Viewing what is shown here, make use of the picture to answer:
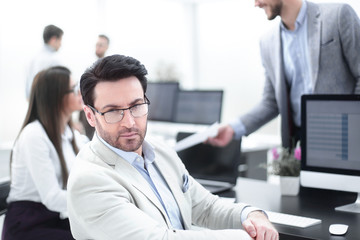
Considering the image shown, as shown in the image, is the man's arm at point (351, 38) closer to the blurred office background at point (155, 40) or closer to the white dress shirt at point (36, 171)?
the white dress shirt at point (36, 171)

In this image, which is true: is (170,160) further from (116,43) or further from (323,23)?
(116,43)

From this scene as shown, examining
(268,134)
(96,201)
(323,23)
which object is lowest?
(268,134)

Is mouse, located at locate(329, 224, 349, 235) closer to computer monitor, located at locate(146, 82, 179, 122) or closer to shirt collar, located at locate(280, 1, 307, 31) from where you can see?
shirt collar, located at locate(280, 1, 307, 31)

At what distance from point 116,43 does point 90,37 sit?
1.32 ft

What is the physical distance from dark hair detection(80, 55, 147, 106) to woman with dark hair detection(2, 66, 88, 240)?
0.92m

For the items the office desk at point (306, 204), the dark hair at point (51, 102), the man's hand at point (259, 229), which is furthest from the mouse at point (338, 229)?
the dark hair at point (51, 102)

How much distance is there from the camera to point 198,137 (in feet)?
8.62

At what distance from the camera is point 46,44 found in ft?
15.5

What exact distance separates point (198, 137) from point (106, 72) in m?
1.12

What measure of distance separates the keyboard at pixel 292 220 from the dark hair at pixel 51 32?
3.34 metres

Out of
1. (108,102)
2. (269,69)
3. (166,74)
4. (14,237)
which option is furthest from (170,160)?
(166,74)

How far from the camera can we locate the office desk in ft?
5.98

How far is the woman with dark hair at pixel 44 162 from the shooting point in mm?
2387

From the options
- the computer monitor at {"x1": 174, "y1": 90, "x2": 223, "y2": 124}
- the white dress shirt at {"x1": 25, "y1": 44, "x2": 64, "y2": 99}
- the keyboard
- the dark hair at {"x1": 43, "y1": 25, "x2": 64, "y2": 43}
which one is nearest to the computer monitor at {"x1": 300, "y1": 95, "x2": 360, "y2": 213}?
the keyboard
